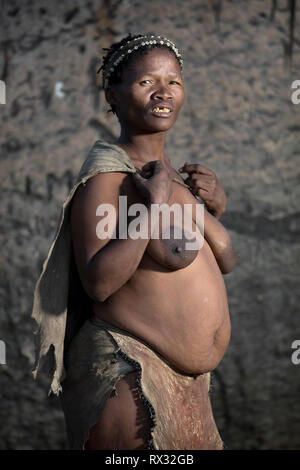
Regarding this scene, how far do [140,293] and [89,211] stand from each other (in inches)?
9.1

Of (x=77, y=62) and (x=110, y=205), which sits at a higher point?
(x=77, y=62)

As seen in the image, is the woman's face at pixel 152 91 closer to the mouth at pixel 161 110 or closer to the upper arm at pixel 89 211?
the mouth at pixel 161 110

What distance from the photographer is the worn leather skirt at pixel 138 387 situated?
1.56m

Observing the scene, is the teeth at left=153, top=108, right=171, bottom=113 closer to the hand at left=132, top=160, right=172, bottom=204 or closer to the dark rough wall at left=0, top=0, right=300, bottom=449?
the hand at left=132, top=160, right=172, bottom=204

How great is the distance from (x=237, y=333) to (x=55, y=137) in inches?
46.0

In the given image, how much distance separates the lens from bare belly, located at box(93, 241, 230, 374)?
5.31 feet

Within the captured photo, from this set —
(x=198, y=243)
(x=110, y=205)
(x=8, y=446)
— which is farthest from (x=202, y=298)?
(x=8, y=446)

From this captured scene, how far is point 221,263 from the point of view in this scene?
1.86m

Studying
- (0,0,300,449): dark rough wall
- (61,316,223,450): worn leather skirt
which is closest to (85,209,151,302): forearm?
(61,316,223,450): worn leather skirt

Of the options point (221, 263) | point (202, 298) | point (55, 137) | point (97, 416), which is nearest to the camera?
point (97, 416)

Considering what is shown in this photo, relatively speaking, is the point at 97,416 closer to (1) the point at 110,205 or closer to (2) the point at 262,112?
(1) the point at 110,205

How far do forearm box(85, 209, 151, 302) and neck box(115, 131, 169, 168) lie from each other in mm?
271

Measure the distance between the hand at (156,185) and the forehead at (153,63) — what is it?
0.25 m

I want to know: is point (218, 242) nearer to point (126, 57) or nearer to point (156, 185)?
point (156, 185)
